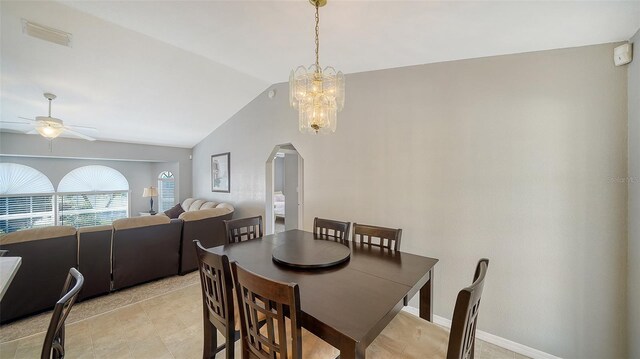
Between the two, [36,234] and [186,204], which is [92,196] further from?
[36,234]

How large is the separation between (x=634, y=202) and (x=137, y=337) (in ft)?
12.9

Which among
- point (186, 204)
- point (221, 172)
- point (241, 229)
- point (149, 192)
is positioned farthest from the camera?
point (149, 192)

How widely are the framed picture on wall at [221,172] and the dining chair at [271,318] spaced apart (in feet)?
13.5

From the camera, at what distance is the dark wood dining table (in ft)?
3.24

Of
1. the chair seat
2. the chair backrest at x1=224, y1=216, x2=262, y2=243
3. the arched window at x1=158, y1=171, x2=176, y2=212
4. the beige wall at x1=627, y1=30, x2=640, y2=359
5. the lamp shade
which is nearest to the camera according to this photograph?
the chair seat

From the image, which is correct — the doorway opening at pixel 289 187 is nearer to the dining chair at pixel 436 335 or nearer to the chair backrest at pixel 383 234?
the chair backrest at pixel 383 234

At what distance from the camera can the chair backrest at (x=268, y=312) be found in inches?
38.6

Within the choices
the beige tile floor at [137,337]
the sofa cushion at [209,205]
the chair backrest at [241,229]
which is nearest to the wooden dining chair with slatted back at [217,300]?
the beige tile floor at [137,337]

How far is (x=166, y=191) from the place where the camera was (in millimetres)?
6797

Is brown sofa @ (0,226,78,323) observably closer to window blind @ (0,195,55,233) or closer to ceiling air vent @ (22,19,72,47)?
ceiling air vent @ (22,19,72,47)

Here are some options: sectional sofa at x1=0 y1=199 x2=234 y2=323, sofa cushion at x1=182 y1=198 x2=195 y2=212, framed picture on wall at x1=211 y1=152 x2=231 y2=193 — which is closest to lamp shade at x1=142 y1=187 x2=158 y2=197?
sofa cushion at x1=182 y1=198 x2=195 y2=212

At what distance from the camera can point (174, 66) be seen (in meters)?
3.15

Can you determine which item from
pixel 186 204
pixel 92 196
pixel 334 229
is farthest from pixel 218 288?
pixel 92 196

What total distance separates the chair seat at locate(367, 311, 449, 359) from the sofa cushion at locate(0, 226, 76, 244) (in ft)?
10.3
